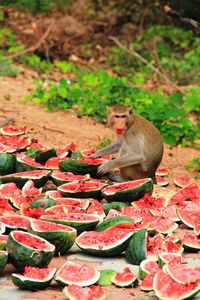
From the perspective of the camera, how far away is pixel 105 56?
16422mm

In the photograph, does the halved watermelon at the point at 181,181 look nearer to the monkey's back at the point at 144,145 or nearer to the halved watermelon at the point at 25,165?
the monkey's back at the point at 144,145

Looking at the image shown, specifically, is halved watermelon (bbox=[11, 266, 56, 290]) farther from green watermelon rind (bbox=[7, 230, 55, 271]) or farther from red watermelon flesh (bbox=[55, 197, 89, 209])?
red watermelon flesh (bbox=[55, 197, 89, 209])

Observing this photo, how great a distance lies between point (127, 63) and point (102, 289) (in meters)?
10.5

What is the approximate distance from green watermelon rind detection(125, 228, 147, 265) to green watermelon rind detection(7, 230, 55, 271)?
2.37 feet

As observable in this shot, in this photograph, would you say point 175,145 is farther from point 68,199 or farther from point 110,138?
point 68,199

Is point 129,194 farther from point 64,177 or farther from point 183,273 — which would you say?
point 183,273

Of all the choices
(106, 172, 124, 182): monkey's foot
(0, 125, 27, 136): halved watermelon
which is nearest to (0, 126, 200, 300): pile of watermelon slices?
(106, 172, 124, 182): monkey's foot

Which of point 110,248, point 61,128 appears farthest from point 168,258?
point 61,128

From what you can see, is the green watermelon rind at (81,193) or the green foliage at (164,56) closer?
the green watermelon rind at (81,193)

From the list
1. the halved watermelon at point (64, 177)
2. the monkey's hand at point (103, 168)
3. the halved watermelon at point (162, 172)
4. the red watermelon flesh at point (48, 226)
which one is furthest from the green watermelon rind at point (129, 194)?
the halved watermelon at point (162, 172)

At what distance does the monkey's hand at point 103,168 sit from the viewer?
361 inches

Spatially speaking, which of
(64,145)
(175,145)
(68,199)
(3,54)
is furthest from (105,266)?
(3,54)

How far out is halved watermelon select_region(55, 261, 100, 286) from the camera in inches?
228

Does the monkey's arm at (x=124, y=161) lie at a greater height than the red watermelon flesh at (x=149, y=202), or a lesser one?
lesser
